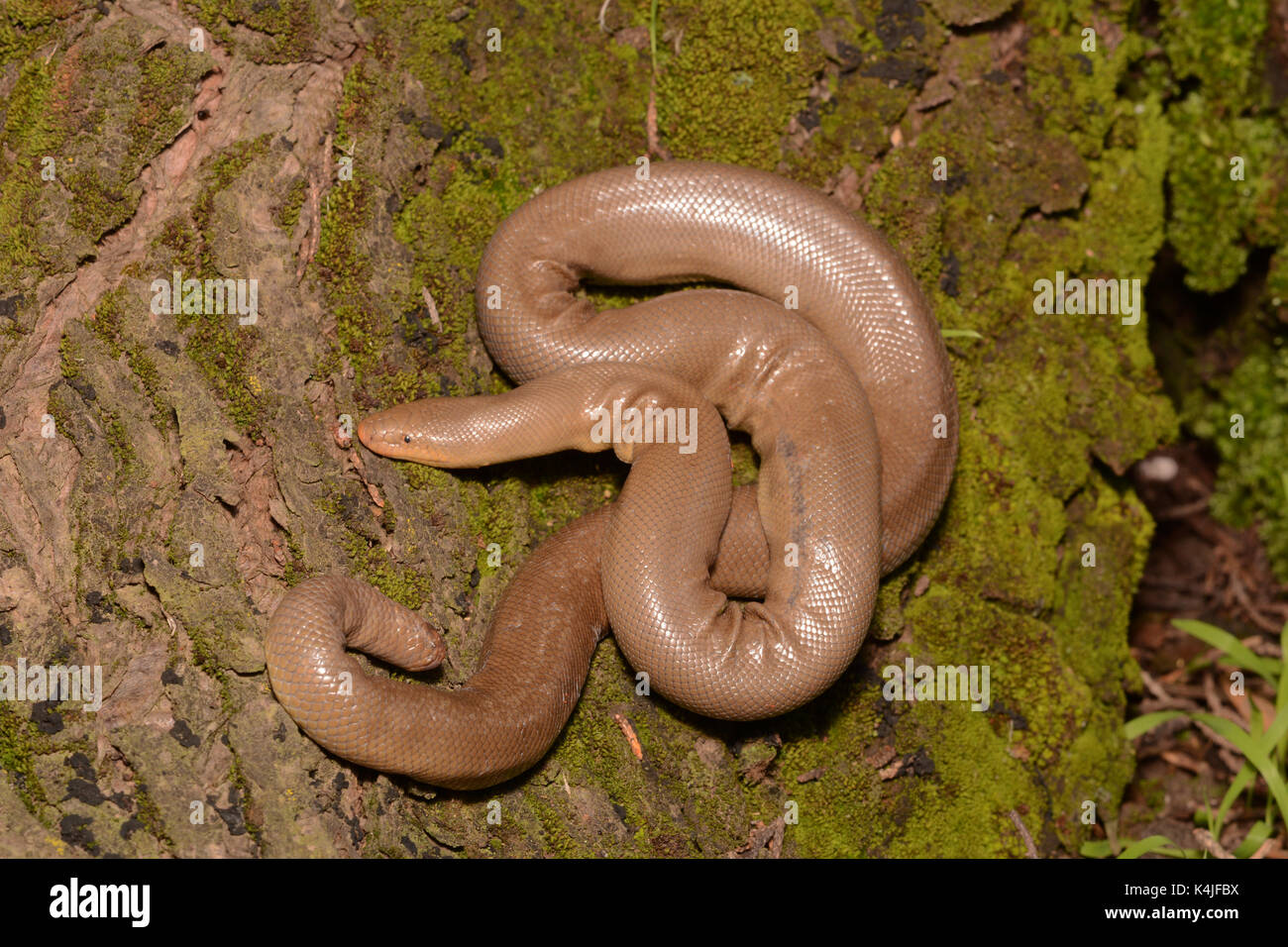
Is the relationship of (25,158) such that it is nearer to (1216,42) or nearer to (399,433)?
(399,433)

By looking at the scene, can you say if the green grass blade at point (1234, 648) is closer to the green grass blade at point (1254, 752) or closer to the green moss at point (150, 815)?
the green grass blade at point (1254, 752)

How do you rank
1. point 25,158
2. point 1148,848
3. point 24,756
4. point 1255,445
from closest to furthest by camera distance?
point 24,756 → point 25,158 → point 1148,848 → point 1255,445

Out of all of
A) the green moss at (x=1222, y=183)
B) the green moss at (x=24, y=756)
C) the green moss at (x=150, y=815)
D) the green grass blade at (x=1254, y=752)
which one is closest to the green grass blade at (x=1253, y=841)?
the green grass blade at (x=1254, y=752)

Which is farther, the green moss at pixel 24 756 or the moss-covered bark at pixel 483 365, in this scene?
the moss-covered bark at pixel 483 365

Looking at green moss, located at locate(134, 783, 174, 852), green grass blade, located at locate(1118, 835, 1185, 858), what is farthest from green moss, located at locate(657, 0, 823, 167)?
green grass blade, located at locate(1118, 835, 1185, 858)

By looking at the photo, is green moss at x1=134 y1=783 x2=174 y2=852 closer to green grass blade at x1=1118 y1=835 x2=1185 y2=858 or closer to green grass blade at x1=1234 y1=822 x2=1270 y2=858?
green grass blade at x1=1118 y1=835 x2=1185 y2=858

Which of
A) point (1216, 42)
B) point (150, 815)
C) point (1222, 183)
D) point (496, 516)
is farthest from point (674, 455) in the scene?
point (1216, 42)

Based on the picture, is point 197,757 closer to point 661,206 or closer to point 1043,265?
point 661,206
